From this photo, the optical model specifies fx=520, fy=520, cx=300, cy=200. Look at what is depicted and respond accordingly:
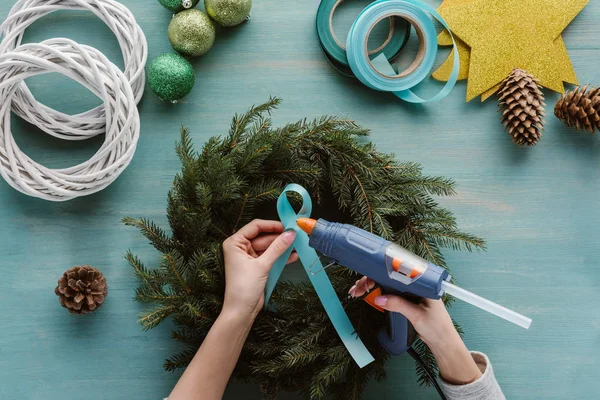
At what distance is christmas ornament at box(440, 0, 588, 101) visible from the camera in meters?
1.29

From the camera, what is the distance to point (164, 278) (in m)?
1.05

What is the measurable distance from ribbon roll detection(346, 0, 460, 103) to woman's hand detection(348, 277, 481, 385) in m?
0.51

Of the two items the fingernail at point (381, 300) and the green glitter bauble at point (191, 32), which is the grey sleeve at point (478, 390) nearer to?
the fingernail at point (381, 300)

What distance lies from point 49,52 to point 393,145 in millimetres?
821

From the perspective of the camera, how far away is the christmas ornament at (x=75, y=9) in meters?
1.20

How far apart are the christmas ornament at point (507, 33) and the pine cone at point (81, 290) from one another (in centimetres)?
101

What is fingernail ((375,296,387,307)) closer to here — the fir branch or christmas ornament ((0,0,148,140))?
the fir branch

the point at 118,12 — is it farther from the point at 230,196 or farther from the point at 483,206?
the point at 483,206

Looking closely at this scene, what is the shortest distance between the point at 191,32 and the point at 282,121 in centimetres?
30

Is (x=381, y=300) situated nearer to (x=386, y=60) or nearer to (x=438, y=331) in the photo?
(x=438, y=331)

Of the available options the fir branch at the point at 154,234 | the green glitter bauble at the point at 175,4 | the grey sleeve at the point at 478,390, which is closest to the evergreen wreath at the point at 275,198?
the fir branch at the point at 154,234

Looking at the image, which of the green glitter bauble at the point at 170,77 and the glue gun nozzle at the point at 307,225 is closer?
the glue gun nozzle at the point at 307,225

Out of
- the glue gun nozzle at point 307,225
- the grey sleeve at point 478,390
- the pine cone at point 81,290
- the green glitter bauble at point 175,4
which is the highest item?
the green glitter bauble at point 175,4

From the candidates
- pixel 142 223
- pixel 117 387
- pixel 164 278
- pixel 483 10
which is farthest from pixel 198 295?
pixel 483 10
